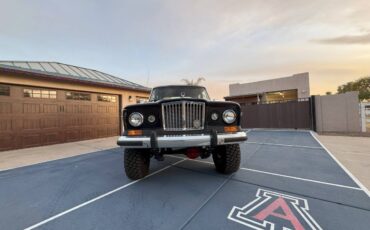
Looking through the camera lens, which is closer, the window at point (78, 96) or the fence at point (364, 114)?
the window at point (78, 96)

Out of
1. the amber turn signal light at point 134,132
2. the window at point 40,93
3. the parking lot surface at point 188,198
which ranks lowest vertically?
the parking lot surface at point 188,198

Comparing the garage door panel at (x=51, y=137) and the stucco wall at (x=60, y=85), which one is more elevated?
the stucco wall at (x=60, y=85)

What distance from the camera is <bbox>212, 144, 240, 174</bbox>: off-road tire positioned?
323 centimetres

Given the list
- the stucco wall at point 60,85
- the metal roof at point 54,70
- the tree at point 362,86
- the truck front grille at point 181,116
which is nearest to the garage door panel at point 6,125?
the stucco wall at point 60,85

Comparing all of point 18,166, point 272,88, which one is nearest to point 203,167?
point 18,166

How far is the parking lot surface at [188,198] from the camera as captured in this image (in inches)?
76.0

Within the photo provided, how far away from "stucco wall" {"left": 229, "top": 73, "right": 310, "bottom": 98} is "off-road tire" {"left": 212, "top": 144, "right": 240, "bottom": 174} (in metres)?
16.7

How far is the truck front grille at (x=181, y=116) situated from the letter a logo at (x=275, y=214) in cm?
134

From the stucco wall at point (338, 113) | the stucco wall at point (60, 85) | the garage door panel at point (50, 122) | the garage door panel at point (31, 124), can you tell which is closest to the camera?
the stucco wall at point (60, 85)

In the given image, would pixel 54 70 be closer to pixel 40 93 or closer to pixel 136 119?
pixel 40 93

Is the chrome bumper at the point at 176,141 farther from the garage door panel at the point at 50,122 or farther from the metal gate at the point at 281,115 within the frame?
the metal gate at the point at 281,115

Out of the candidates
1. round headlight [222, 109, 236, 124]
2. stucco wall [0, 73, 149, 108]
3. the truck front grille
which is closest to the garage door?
stucco wall [0, 73, 149, 108]

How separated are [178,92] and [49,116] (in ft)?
22.2

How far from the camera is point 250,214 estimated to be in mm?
2049
